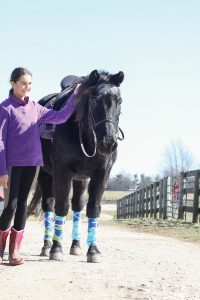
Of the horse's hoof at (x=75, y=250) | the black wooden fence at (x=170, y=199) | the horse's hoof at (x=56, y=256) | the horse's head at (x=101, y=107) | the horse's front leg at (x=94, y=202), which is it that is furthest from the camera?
the black wooden fence at (x=170, y=199)

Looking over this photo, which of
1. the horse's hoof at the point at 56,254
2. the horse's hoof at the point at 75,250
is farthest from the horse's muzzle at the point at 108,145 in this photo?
the horse's hoof at the point at 75,250

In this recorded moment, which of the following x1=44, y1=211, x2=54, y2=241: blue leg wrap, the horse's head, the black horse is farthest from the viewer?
x1=44, y1=211, x2=54, y2=241: blue leg wrap

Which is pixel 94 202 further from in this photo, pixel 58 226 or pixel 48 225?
pixel 48 225

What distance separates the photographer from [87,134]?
620cm

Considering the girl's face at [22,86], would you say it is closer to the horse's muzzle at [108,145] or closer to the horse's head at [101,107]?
the horse's head at [101,107]

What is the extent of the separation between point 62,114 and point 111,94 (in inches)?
24.2

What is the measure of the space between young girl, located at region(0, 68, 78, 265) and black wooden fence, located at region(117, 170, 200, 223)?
962 centimetres

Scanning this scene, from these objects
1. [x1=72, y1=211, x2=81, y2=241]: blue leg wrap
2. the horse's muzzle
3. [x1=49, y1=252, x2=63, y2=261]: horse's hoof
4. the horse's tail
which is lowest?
[x1=49, y1=252, x2=63, y2=261]: horse's hoof

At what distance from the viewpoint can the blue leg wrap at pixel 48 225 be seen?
712 cm

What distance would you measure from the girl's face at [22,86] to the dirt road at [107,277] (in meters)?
1.74

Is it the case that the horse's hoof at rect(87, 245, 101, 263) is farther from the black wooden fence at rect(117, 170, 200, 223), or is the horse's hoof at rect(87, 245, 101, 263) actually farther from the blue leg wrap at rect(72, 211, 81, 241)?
the black wooden fence at rect(117, 170, 200, 223)

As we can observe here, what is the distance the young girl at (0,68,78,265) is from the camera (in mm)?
5531

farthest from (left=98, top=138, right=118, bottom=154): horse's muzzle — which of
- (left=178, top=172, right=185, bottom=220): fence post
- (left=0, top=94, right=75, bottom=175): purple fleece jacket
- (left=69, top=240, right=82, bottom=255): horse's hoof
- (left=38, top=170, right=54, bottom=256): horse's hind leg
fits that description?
(left=178, top=172, right=185, bottom=220): fence post

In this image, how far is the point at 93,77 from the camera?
19.7ft
